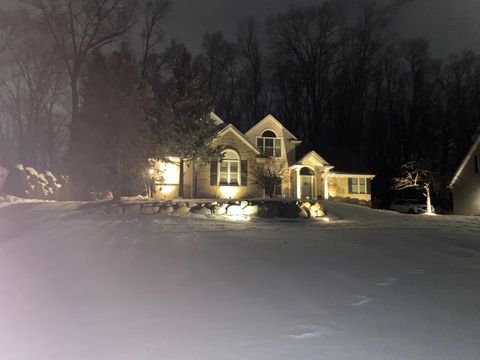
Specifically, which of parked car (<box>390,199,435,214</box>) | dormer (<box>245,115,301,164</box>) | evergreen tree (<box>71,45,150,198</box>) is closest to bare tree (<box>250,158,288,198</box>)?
dormer (<box>245,115,301,164</box>)

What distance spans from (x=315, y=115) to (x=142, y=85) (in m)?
22.8

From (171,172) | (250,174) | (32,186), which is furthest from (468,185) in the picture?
(32,186)

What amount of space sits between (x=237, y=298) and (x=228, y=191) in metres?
19.7

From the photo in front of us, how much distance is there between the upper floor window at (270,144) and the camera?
27.5 meters

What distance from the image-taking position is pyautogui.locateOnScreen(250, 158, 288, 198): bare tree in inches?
990

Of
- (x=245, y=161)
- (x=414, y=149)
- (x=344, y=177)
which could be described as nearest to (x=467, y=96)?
(x=414, y=149)

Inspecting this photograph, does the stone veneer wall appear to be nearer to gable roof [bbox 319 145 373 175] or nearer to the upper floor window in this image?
gable roof [bbox 319 145 373 175]

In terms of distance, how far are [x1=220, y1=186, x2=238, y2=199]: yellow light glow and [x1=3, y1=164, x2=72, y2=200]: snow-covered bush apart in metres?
8.38

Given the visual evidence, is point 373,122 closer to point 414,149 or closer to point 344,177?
point 414,149

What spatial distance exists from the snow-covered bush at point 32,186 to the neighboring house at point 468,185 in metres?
25.1

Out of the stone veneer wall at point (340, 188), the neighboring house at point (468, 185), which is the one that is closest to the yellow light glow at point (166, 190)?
the stone veneer wall at point (340, 188)

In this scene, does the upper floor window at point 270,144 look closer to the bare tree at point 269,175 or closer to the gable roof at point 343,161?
the bare tree at point 269,175

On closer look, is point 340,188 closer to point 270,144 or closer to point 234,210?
point 270,144

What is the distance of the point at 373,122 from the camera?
1716 inches
